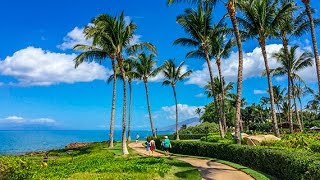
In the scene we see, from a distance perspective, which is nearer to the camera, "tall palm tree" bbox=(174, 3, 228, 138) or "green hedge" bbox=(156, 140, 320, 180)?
"green hedge" bbox=(156, 140, 320, 180)

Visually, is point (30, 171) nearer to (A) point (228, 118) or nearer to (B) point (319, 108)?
(A) point (228, 118)

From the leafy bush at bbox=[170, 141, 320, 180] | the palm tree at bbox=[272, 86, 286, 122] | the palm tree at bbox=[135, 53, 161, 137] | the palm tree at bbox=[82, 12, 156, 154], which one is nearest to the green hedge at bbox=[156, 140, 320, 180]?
the leafy bush at bbox=[170, 141, 320, 180]

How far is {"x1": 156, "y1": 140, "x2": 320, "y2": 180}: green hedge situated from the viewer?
561 inches

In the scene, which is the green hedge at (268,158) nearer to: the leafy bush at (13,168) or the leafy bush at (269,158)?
the leafy bush at (269,158)

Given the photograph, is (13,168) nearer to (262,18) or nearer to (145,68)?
(262,18)

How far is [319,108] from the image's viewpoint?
387 ft

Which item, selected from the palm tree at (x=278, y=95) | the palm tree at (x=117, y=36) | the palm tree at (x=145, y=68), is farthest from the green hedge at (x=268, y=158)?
the palm tree at (x=278, y=95)

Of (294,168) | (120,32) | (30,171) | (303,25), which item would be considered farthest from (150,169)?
(303,25)

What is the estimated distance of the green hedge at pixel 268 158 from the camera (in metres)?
14.2

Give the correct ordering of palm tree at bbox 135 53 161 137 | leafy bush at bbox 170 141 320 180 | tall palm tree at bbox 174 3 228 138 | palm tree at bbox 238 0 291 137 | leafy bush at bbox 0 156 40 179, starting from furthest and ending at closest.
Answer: palm tree at bbox 135 53 161 137
tall palm tree at bbox 174 3 228 138
palm tree at bbox 238 0 291 137
leafy bush at bbox 0 156 40 179
leafy bush at bbox 170 141 320 180

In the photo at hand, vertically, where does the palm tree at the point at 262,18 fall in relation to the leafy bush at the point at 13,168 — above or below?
above

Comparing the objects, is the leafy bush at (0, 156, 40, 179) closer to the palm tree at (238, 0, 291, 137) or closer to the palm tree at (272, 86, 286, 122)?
the palm tree at (238, 0, 291, 137)

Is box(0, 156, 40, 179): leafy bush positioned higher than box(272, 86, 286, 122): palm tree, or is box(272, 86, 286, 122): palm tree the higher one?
box(272, 86, 286, 122): palm tree

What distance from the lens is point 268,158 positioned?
19.1m
